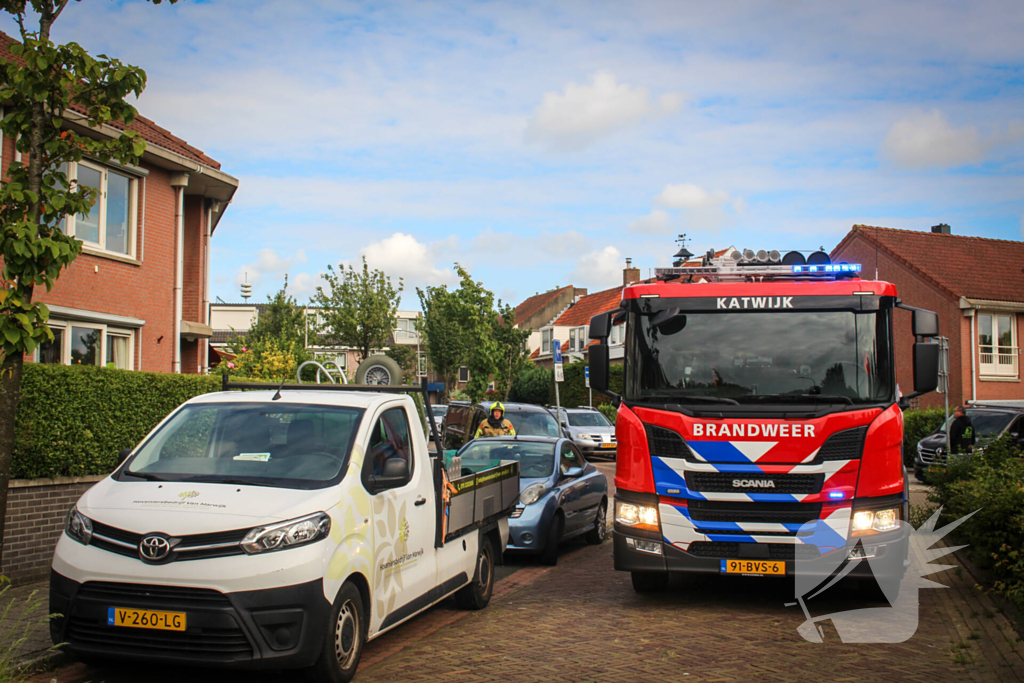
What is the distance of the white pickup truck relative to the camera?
199 inches

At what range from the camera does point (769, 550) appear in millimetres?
7605

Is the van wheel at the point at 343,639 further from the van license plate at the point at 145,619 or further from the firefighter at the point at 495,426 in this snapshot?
the firefighter at the point at 495,426

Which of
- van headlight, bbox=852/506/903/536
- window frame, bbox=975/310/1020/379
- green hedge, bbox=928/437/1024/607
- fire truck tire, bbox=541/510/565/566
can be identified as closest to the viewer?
green hedge, bbox=928/437/1024/607

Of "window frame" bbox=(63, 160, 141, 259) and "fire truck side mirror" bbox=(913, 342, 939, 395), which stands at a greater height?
"window frame" bbox=(63, 160, 141, 259)

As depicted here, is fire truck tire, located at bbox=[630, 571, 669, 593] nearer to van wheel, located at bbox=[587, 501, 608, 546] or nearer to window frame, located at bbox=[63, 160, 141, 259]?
van wheel, located at bbox=[587, 501, 608, 546]

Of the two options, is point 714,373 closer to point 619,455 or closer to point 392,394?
point 619,455

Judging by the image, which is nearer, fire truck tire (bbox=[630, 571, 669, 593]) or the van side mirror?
the van side mirror

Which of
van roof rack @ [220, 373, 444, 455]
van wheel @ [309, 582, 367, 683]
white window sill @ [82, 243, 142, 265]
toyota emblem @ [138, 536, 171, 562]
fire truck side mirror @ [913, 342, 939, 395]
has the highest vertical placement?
white window sill @ [82, 243, 142, 265]

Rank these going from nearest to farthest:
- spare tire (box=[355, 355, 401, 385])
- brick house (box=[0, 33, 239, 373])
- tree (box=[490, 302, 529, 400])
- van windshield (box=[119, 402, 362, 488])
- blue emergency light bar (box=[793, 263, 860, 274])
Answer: van windshield (box=[119, 402, 362, 488]) → blue emergency light bar (box=[793, 263, 860, 274]) → spare tire (box=[355, 355, 401, 385]) → brick house (box=[0, 33, 239, 373]) → tree (box=[490, 302, 529, 400])

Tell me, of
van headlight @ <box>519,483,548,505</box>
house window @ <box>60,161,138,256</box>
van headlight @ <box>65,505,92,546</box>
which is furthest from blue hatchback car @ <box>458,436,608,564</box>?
house window @ <box>60,161,138,256</box>

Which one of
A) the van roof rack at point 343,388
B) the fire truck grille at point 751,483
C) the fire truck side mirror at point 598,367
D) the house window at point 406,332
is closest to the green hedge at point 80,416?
the van roof rack at point 343,388

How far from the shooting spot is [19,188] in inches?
243

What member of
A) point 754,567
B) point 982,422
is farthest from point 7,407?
point 982,422

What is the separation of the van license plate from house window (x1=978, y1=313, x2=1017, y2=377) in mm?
36635
